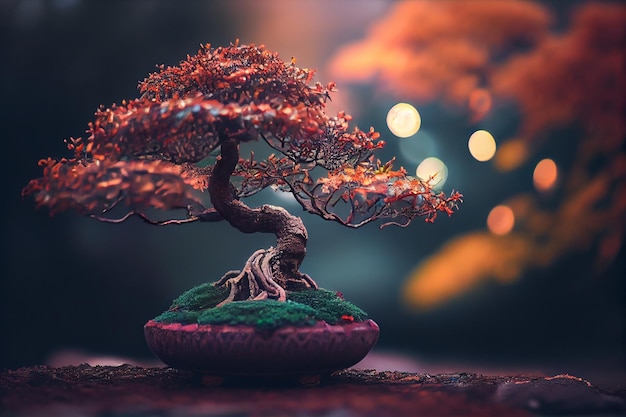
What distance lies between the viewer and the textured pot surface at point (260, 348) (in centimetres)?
573

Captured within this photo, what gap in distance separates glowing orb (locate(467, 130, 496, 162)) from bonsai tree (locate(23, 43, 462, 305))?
2089 mm

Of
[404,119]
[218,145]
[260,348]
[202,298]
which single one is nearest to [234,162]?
[218,145]

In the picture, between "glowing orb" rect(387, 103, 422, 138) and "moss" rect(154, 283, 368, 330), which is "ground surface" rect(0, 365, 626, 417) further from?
"glowing orb" rect(387, 103, 422, 138)

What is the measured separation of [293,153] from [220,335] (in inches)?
70.6

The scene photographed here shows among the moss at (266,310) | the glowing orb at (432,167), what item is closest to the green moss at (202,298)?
the moss at (266,310)

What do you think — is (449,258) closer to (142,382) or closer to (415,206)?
(415,206)

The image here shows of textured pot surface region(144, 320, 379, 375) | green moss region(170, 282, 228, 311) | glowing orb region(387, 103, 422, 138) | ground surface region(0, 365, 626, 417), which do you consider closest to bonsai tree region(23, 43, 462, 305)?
green moss region(170, 282, 228, 311)

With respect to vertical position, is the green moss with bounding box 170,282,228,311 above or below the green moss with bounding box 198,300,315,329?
above

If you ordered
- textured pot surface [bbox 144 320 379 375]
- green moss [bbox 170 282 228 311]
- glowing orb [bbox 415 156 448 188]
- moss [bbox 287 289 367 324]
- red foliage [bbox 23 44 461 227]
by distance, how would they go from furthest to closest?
1. glowing orb [bbox 415 156 448 188]
2. green moss [bbox 170 282 228 311]
3. moss [bbox 287 289 367 324]
4. textured pot surface [bbox 144 320 379 375]
5. red foliage [bbox 23 44 461 227]

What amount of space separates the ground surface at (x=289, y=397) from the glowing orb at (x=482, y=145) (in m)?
2.88

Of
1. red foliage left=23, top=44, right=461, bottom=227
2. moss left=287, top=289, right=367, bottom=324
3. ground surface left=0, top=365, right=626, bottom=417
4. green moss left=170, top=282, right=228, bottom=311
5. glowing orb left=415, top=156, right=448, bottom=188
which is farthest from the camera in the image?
glowing orb left=415, top=156, right=448, bottom=188

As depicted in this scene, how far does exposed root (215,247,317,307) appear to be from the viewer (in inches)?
256

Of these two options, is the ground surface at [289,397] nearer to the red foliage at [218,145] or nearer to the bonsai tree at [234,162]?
the bonsai tree at [234,162]

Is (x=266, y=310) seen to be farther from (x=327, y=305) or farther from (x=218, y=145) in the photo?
(x=218, y=145)
